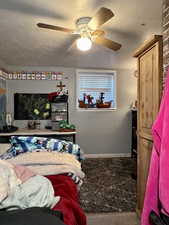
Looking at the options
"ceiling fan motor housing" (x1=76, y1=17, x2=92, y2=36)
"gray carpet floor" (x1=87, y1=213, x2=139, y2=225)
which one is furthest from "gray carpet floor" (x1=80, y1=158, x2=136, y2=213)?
"ceiling fan motor housing" (x1=76, y1=17, x2=92, y2=36)

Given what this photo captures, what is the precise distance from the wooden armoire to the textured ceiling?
723 millimetres

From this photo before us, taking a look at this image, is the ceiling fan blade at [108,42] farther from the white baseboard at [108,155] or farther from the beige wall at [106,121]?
the white baseboard at [108,155]

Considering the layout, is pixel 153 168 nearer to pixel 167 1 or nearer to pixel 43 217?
pixel 43 217

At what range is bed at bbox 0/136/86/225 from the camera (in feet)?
3.64

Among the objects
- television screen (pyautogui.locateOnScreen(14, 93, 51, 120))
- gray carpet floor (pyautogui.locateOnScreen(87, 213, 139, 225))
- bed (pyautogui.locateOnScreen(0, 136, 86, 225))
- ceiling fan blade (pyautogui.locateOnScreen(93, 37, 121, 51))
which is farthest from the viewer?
television screen (pyautogui.locateOnScreen(14, 93, 51, 120))

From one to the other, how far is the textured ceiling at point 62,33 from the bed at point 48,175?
1.63m

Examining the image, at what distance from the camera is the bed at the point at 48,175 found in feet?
3.64

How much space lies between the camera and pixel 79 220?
1.22 metres

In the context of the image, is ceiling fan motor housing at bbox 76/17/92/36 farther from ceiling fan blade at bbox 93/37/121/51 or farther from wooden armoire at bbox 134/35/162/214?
wooden armoire at bbox 134/35/162/214

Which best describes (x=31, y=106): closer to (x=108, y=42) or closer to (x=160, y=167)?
(x=108, y=42)

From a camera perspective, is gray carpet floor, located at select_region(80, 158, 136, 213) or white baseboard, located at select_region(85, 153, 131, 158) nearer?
gray carpet floor, located at select_region(80, 158, 136, 213)

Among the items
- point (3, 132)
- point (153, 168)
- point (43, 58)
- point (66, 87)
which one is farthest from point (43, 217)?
point (66, 87)

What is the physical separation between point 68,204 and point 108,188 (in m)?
2.17

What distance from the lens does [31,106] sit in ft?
16.4
